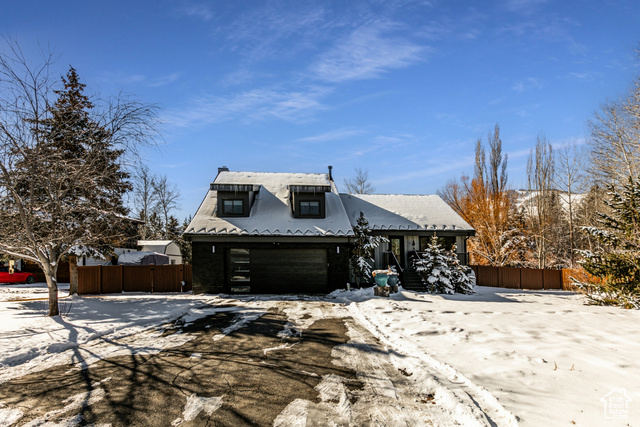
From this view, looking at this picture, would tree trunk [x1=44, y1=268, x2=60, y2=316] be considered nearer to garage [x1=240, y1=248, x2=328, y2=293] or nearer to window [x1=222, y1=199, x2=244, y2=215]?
garage [x1=240, y1=248, x2=328, y2=293]

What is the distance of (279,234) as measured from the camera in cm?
1722

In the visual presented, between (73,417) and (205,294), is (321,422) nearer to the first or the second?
(73,417)

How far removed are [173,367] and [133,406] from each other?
4.87 feet

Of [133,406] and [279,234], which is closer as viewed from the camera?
[133,406]

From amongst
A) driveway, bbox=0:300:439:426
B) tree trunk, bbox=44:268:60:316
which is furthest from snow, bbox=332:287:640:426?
tree trunk, bbox=44:268:60:316

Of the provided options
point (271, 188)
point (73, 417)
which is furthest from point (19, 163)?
point (271, 188)

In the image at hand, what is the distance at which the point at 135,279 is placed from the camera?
61.9ft

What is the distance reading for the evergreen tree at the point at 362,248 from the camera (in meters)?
18.2

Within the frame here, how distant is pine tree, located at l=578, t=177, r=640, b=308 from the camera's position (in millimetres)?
11562

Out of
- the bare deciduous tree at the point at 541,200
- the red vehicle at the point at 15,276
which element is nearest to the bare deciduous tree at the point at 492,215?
the bare deciduous tree at the point at 541,200

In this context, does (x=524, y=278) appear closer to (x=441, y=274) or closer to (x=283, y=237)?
(x=441, y=274)

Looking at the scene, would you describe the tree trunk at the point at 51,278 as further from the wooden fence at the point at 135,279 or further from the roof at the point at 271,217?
the wooden fence at the point at 135,279

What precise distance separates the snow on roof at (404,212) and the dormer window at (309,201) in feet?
7.99

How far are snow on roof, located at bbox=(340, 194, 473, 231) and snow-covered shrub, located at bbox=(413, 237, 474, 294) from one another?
2825mm
